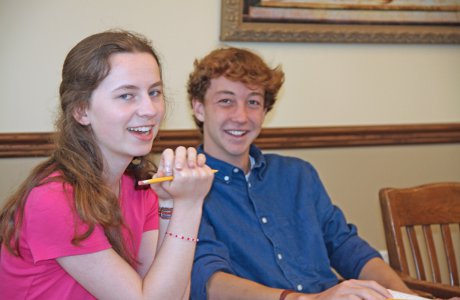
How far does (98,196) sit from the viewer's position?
1359mm

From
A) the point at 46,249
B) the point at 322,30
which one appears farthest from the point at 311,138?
the point at 46,249

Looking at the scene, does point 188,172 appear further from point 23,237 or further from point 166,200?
point 23,237

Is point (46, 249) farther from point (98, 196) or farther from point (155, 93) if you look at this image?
point (155, 93)

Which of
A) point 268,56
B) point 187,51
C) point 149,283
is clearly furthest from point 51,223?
point 268,56

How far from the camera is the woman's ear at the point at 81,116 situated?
141 cm

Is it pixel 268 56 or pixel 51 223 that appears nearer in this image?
pixel 51 223

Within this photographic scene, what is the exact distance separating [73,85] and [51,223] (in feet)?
1.02

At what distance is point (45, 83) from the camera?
2.20 m

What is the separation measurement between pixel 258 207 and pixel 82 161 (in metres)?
0.64

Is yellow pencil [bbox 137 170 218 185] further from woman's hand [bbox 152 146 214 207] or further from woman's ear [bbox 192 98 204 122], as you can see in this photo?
woman's ear [bbox 192 98 204 122]

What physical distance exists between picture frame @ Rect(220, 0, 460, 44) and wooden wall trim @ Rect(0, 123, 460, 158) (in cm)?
35

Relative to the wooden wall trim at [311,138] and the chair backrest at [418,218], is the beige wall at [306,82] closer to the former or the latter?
the wooden wall trim at [311,138]

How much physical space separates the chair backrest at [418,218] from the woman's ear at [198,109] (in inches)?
24.2

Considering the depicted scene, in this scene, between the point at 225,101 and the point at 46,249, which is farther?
the point at 225,101
